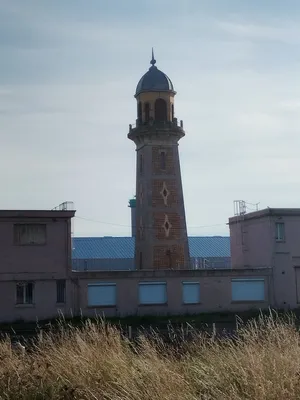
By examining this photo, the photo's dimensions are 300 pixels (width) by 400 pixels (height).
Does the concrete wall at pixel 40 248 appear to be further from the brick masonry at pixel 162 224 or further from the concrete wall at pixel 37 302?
the brick masonry at pixel 162 224

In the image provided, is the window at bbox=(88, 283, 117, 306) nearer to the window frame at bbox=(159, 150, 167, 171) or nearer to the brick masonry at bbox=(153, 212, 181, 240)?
the brick masonry at bbox=(153, 212, 181, 240)

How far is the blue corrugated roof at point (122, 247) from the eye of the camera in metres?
63.4

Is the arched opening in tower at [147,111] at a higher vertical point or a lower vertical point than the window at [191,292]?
higher

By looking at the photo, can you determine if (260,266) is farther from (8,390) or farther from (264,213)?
(8,390)

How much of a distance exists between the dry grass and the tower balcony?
3366 cm

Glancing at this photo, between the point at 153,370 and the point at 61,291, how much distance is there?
2705 cm

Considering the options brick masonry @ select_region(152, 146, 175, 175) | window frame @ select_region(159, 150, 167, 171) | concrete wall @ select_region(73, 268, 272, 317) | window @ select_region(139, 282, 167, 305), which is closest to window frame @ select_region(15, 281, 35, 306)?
concrete wall @ select_region(73, 268, 272, 317)

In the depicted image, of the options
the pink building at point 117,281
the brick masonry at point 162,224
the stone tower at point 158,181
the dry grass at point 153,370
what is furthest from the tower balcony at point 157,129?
the dry grass at point 153,370

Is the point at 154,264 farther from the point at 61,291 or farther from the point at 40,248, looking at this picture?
the point at 40,248

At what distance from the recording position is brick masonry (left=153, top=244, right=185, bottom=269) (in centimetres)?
4288

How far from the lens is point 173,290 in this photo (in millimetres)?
36719

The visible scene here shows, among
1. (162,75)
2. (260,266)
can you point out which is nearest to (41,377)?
(260,266)

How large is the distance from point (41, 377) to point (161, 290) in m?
26.9

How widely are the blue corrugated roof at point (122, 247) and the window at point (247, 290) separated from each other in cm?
2610
